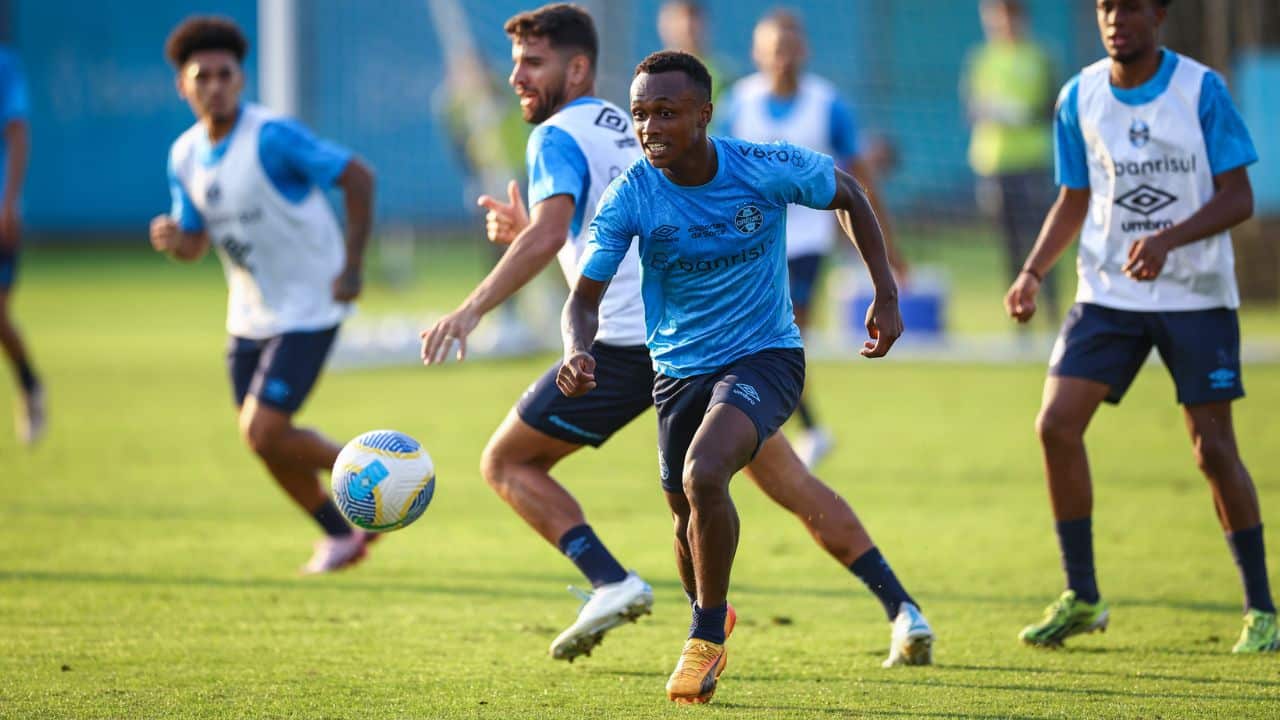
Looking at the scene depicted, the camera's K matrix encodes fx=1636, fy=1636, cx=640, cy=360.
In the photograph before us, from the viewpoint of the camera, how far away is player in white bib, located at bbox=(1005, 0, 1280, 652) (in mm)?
5477

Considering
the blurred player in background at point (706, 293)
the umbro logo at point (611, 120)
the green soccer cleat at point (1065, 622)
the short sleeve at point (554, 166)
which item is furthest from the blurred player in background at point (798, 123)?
the blurred player in background at point (706, 293)

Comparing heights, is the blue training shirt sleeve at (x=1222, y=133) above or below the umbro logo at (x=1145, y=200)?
above

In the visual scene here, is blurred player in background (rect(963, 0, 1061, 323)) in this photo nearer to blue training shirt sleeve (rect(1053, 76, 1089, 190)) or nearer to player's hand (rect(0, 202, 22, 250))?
player's hand (rect(0, 202, 22, 250))

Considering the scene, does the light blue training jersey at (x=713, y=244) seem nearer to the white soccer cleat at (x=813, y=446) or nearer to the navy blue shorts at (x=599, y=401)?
the navy blue shorts at (x=599, y=401)

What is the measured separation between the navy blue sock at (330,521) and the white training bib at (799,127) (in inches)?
145

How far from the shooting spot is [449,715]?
4.64m

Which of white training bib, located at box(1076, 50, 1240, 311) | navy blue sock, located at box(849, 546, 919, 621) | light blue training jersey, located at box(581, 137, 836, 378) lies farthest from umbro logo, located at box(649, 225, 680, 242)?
white training bib, located at box(1076, 50, 1240, 311)

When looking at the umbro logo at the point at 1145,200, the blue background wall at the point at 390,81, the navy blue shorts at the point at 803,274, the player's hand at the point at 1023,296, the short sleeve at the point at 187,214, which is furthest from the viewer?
the blue background wall at the point at 390,81

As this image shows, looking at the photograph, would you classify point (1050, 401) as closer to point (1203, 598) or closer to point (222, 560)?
point (1203, 598)

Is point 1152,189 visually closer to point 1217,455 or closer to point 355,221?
point 1217,455

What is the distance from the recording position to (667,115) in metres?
4.67

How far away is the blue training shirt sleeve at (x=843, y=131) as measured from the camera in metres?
10.0

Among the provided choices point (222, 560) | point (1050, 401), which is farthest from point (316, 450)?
point (1050, 401)

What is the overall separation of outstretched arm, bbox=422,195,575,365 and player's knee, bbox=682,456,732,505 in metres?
0.75
